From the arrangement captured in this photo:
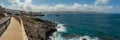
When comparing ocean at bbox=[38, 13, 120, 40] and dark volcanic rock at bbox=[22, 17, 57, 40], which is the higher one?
dark volcanic rock at bbox=[22, 17, 57, 40]

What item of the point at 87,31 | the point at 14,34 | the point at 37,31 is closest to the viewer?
the point at 14,34

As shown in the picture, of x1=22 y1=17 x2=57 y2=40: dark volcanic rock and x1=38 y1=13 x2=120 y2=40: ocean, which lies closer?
x1=22 y1=17 x2=57 y2=40: dark volcanic rock

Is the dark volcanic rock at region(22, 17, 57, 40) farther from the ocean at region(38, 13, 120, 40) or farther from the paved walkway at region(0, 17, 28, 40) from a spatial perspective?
the paved walkway at region(0, 17, 28, 40)

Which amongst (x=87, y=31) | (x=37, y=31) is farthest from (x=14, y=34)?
(x=87, y=31)

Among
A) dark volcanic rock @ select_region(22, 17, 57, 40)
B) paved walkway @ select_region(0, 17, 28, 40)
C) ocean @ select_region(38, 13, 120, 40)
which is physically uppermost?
paved walkway @ select_region(0, 17, 28, 40)

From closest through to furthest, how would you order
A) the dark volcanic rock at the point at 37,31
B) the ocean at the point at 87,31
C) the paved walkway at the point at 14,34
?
the paved walkway at the point at 14,34 < the dark volcanic rock at the point at 37,31 < the ocean at the point at 87,31

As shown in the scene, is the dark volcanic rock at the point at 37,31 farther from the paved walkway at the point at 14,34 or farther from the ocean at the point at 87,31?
the paved walkway at the point at 14,34

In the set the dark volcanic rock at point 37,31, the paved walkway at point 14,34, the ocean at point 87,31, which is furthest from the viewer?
the ocean at point 87,31

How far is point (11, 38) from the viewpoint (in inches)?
370

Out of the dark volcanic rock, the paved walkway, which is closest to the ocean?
the dark volcanic rock

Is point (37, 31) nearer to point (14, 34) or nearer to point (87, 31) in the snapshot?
point (87, 31)

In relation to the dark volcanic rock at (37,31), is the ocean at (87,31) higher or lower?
lower

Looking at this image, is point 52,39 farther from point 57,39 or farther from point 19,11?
point 19,11

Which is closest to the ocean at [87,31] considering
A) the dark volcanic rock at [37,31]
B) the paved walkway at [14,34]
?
the dark volcanic rock at [37,31]
